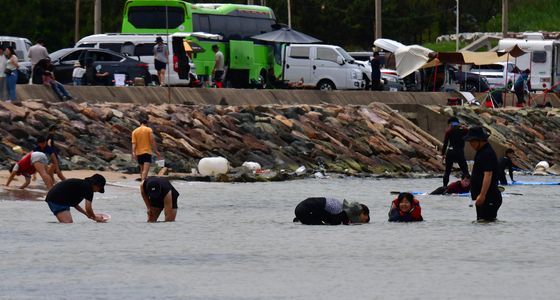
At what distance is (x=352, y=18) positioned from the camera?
8662 cm

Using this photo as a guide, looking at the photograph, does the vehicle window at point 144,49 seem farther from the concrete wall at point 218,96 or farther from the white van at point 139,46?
the concrete wall at point 218,96

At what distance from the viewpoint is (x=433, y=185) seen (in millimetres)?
36062

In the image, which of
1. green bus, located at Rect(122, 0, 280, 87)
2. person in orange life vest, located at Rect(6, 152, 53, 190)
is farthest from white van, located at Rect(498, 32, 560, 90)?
person in orange life vest, located at Rect(6, 152, 53, 190)

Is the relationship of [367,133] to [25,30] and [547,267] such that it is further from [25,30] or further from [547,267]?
[25,30]

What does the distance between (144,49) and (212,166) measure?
10.5 metres

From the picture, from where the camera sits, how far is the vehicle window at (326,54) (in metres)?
49.6

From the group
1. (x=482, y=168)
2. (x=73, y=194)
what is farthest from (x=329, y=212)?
(x=73, y=194)

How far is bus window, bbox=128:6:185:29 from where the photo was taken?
159ft

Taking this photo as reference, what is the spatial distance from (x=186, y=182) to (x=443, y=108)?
1806 cm

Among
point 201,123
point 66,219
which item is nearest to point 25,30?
point 201,123

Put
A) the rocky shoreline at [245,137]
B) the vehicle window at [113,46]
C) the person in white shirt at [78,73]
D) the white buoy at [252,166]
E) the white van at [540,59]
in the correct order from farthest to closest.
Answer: the white van at [540,59]
the vehicle window at [113,46]
the person in white shirt at [78,73]
the white buoy at [252,166]
the rocky shoreline at [245,137]

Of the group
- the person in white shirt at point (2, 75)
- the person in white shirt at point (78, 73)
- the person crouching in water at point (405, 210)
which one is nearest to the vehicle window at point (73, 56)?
the person in white shirt at point (78, 73)

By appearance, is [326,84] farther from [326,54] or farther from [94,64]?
[94,64]

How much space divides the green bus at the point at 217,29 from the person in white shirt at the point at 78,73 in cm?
545
